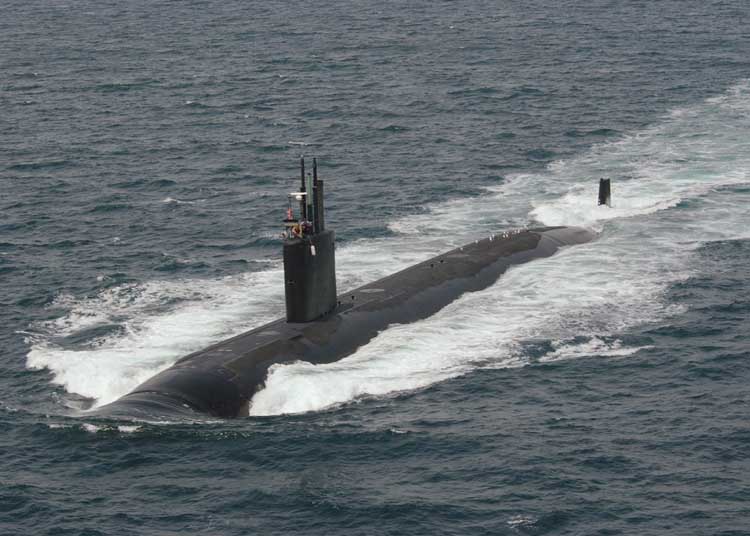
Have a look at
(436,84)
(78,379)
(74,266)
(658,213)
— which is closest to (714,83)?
(436,84)

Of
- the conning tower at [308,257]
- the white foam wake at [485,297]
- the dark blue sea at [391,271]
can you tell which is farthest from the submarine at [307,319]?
the dark blue sea at [391,271]

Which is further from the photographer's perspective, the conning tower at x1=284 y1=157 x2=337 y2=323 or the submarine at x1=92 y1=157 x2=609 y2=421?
the conning tower at x1=284 y1=157 x2=337 y2=323

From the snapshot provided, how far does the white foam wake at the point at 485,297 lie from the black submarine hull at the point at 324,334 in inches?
26.3

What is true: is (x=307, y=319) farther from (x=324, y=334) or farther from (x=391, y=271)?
(x=391, y=271)

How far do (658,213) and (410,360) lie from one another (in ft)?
96.0

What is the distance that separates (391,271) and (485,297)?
21.6 feet

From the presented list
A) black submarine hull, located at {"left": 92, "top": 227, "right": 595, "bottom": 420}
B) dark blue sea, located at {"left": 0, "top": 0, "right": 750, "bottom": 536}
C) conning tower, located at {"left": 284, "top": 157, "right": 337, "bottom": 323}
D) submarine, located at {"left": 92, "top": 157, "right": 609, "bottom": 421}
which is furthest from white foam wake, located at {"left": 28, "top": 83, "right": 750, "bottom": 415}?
conning tower, located at {"left": 284, "top": 157, "right": 337, "bottom": 323}

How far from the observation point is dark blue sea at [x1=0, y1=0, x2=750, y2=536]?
41375 millimetres

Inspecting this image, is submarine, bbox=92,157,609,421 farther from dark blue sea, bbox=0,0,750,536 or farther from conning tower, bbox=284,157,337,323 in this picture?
dark blue sea, bbox=0,0,750,536

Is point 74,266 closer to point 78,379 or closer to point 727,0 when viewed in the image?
point 78,379

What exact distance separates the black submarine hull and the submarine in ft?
0.14

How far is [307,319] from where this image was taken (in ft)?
182

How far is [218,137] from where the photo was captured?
100562 mm

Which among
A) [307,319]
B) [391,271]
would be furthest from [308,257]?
[391,271]
